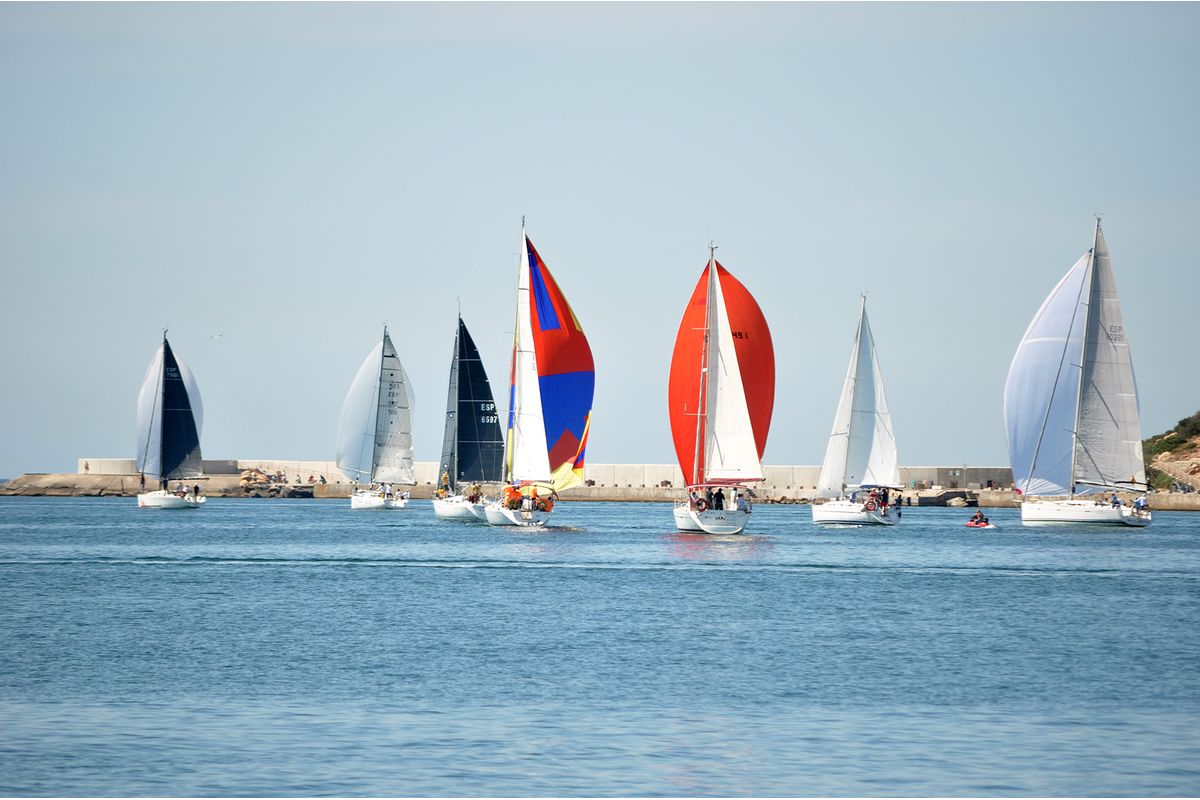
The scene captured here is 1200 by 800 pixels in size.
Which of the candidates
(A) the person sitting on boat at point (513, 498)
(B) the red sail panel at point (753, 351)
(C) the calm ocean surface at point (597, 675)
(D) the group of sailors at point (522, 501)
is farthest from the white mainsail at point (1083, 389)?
(A) the person sitting on boat at point (513, 498)

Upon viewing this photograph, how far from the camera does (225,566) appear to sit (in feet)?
164

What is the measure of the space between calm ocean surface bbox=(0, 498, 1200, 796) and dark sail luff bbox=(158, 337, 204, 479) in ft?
153

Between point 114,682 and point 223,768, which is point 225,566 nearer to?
point 114,682

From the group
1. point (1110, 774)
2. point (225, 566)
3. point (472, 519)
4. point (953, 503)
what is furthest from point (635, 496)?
point (1110, 774)

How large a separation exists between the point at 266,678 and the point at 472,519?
54092mm

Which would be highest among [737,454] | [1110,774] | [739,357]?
[739,357]

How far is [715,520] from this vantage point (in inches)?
2394

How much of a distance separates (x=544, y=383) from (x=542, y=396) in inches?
22.1

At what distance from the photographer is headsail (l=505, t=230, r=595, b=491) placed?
66375 mm

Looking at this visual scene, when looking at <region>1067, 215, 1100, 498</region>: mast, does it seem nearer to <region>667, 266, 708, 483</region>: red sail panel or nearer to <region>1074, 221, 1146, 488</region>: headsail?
<region>1074, 221, 1146, 488</region>: headsail

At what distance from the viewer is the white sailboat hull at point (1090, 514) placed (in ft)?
233

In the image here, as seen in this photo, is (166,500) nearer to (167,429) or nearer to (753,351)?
(167,429)

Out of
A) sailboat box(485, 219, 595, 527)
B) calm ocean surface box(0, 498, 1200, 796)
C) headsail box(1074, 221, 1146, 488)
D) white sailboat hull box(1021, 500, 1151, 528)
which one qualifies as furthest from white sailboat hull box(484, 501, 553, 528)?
headsail box(1074, 221, 1146, 488)

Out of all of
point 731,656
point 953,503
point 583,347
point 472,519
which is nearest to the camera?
point 731,656
